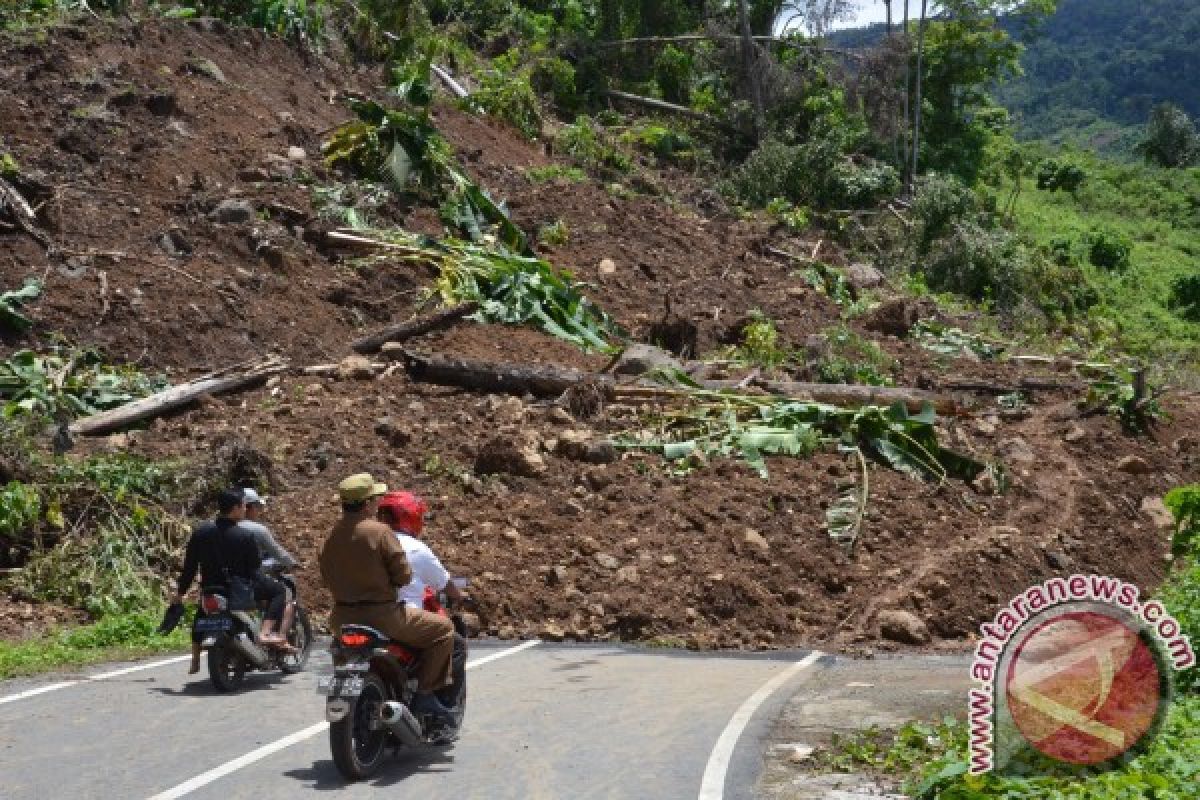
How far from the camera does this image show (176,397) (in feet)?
56.1

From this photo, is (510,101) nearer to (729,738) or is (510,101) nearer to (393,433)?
(393,433)

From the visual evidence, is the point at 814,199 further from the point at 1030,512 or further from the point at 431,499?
the point at 431,499

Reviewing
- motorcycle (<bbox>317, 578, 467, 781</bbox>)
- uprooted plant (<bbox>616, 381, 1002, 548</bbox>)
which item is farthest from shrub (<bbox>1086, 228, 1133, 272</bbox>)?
motorcycle (<bbox>317, 578, 467, 781</bbox>)

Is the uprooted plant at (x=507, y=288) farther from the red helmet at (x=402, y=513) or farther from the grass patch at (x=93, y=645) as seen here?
the red helmet at (x=402, y=513)

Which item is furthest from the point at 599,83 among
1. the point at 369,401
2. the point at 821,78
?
the point at 369,401

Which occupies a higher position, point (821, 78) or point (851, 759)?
point (821, 78)

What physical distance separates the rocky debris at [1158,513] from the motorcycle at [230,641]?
1080 cm

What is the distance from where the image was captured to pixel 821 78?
38375 millimetres

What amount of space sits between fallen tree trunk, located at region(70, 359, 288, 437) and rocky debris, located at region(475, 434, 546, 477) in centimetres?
340

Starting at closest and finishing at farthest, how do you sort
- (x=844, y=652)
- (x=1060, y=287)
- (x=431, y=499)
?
(x=844, y=652) → (x=431, y=499) → (x=1060, y=287)

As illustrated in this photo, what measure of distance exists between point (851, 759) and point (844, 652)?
433cm

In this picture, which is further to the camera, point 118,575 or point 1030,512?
point 1030,512

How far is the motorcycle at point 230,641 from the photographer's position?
10773 millimetres

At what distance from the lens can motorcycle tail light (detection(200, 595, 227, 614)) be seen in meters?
10.8
